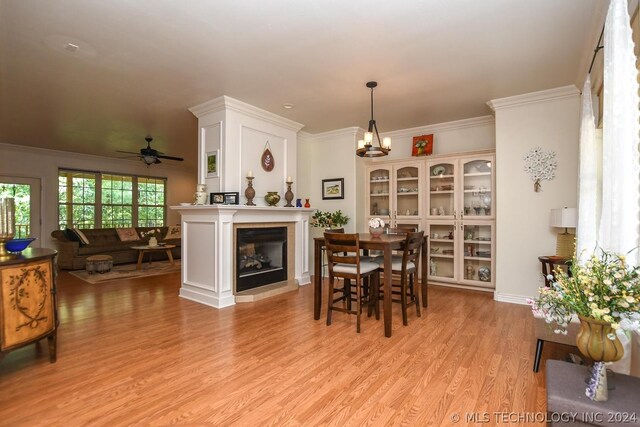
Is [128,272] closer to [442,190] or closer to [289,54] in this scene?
[289,54]

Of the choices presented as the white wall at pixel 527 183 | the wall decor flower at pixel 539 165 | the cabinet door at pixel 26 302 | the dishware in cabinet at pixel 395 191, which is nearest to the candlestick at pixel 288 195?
the dishware in cabinet at pixel 395 191

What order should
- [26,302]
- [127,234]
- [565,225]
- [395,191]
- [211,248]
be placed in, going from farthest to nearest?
[127,234]
[395,191]
[211,248]
[565,225]
[26,302]

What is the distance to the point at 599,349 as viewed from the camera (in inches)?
52.4

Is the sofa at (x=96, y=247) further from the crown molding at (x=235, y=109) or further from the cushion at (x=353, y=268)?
the cushion at (x=353, y=268)

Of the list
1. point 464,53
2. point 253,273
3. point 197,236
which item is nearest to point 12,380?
point 197,236

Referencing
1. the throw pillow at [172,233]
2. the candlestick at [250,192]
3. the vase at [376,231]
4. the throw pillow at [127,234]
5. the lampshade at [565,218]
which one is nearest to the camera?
the lampshade at [565,218]

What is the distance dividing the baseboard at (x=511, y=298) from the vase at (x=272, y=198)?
3030 millimetres

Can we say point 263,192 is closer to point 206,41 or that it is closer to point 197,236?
point 197,236

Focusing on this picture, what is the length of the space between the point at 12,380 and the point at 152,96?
2.99 metres

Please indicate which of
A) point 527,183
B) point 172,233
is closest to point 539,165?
point 527,183

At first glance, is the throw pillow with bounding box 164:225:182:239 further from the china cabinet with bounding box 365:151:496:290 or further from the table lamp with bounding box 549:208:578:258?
the table lamp with bounding box 549:208:578:258

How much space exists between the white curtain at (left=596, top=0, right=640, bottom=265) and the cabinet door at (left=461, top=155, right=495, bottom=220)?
9.42ft

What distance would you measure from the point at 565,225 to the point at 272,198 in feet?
10.8

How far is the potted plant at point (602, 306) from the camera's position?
1.26m
